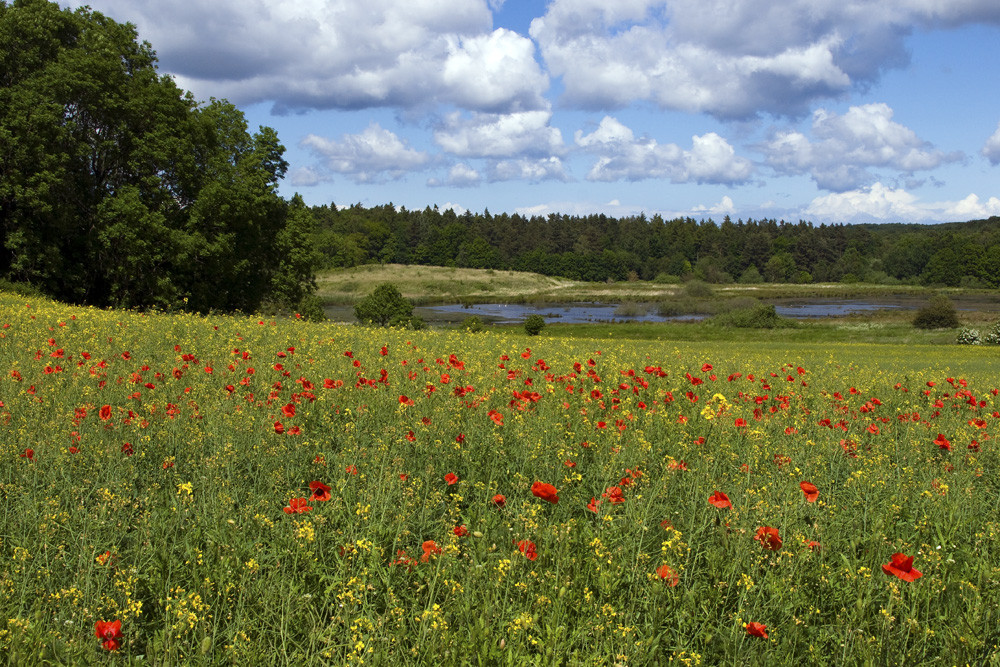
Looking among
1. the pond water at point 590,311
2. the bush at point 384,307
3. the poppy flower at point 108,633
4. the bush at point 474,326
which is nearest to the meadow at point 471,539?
the poppy flower at point 108,633

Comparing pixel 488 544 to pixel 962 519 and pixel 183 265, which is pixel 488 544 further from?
pixel 183 265

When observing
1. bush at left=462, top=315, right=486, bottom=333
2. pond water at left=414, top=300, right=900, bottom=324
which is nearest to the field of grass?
pond water at left=414, top=300, right=900, bottom=324

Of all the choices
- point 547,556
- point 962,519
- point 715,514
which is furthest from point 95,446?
point 962,519

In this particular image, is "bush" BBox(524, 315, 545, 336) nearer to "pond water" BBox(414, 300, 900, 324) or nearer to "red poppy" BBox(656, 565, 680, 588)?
"pond water" BBox(414, 300, 900, 324)

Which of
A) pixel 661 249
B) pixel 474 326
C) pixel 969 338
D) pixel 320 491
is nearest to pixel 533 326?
pixel 474 326

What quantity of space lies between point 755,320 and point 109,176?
42.9 metres

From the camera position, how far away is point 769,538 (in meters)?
2.94

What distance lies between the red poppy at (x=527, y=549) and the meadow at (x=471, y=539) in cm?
1

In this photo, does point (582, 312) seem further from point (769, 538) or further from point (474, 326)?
point (769, 538)

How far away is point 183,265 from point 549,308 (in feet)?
215

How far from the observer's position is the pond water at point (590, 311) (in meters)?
70.0

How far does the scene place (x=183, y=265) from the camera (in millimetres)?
29953

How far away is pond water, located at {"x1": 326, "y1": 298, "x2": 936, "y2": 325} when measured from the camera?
6997 cm

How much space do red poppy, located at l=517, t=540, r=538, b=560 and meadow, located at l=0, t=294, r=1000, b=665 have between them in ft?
0.04
